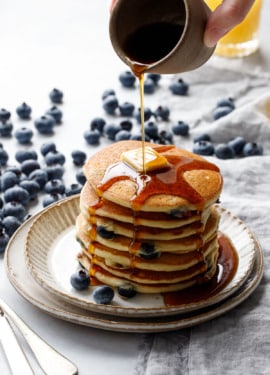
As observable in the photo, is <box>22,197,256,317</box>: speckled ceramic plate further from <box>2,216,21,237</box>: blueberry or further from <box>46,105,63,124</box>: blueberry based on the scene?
<box>46,105,63,124</box>: blueberry

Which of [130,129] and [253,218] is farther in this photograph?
[130,129]

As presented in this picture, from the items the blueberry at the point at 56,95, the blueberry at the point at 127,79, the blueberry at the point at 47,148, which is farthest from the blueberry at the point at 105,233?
the blueberry at the point at 127,79

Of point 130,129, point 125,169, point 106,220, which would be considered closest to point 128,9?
point 125,169

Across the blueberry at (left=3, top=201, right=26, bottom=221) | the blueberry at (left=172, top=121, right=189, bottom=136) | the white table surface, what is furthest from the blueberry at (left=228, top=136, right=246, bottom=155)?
the blueberry at (left=3, top=201, right=26, bottom=221)

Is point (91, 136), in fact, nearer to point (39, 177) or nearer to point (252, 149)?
point (39, 177)

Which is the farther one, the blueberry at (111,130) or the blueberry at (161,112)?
the blueberry at (161,112)

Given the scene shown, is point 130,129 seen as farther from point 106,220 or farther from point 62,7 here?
point 62,7

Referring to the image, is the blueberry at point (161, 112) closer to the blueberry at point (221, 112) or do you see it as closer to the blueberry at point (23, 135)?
the blueberry at point (221, 112)
